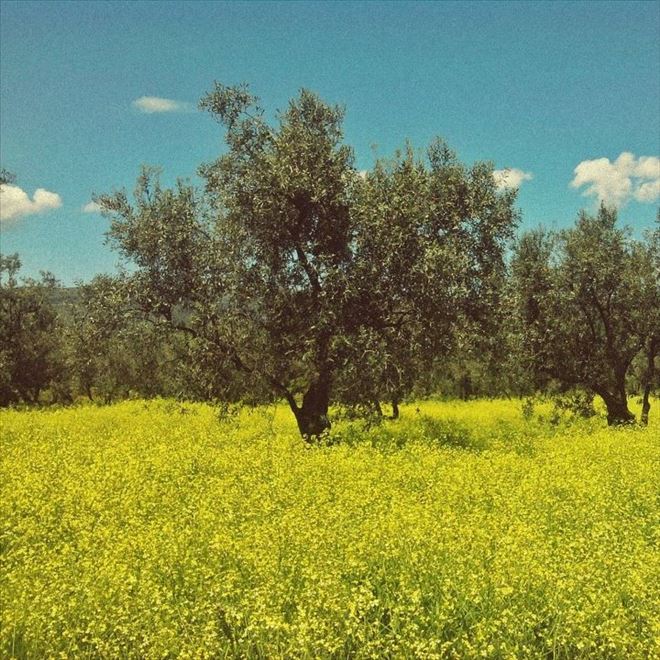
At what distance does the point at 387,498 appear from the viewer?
40.6 ft

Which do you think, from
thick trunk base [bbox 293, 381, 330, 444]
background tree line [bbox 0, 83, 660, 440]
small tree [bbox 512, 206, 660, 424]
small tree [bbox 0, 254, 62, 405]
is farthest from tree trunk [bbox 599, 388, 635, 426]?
small tree [bbox 0, 254, 62, 405]

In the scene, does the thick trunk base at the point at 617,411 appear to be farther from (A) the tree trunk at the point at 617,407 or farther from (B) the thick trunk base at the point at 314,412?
(B) the thick trunk base at the point at 314,412

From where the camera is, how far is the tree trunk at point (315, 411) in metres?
22.8

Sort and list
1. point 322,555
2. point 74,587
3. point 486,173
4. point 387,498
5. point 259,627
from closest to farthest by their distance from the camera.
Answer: point 259,627 → point 74,587 → point 322,555 → point 387,498 → point 486,173

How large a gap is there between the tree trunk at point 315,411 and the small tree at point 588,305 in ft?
38.6

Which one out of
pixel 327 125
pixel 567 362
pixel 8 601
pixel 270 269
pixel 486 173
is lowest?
pixel 8 601

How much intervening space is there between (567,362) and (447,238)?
1208cm

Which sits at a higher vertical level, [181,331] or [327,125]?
[327,125]

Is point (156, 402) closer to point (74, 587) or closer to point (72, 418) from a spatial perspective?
point (72, 418)

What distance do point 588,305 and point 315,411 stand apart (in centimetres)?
1525

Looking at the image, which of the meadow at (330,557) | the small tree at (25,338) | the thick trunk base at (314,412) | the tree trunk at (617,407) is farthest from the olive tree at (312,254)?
the small tree at (25,338)

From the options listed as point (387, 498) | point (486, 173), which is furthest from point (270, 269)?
point (387, 498)

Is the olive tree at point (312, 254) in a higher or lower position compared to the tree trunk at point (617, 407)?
higher

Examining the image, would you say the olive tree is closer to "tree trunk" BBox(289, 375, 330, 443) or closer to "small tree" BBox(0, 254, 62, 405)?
"tree trunk" BBox(289, 375, 330, 443)
